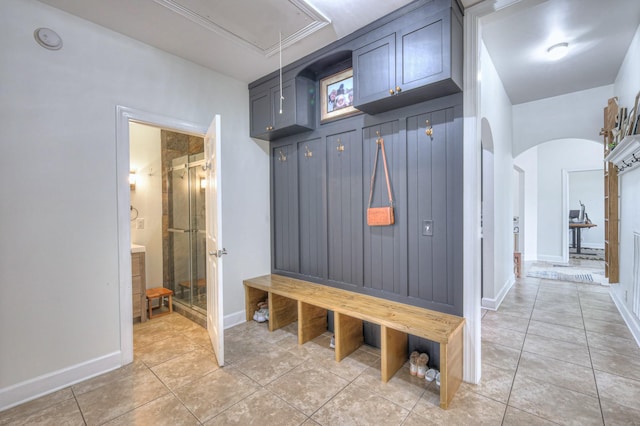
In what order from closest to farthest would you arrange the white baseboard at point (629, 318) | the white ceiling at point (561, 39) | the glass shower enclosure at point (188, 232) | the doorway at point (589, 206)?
the white ceiling at point (561, 39)
the white baseboard at point (629, 318)
the glass shower enclosure at point (188, 232)
the doorway at point (589, 206)

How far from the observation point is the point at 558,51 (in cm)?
313

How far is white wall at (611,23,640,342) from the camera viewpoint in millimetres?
2857

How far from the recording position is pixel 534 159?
7113 mm

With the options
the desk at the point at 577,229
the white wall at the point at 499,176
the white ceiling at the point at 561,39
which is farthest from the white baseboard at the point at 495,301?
the desk at the point at 577,229

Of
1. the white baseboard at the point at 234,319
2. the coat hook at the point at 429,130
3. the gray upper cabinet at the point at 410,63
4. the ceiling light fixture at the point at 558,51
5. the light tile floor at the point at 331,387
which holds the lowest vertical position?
the light tile floor at the point at 331,387

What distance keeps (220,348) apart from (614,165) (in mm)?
5012

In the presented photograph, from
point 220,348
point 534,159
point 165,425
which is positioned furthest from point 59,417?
point 534,159

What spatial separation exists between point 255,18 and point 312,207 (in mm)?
1791

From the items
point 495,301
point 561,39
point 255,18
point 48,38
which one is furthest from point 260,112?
point 495,301

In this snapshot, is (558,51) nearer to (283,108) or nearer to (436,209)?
(436,209)

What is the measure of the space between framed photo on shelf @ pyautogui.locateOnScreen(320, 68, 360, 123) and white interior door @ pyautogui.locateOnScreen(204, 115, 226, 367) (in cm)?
113

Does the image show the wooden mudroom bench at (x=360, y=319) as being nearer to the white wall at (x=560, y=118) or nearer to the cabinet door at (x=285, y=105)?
the cabinet door at (x=285, y=105)

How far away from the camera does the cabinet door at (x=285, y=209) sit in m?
3.39

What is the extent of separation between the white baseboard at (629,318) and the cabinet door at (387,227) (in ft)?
7.76
